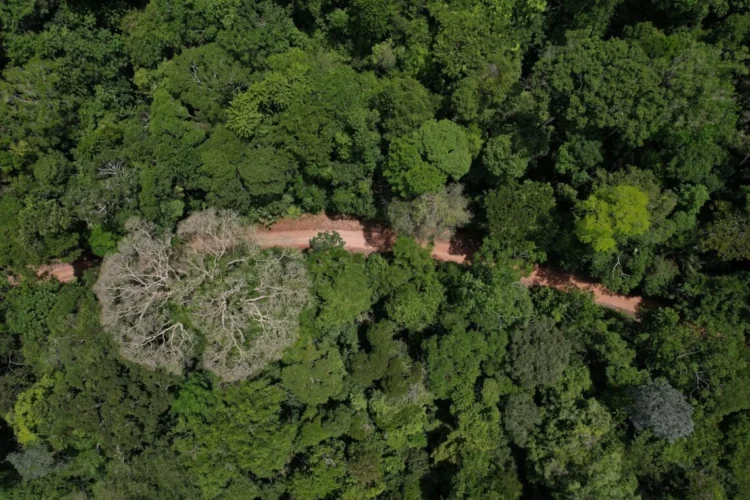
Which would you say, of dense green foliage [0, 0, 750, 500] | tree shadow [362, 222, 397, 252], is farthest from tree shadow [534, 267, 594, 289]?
tree shadow [362, 222, 397, 252]

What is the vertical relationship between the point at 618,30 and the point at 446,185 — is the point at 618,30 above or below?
above

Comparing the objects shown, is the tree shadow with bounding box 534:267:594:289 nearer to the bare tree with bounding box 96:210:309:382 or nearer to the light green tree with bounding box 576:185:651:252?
the light green tree with bounding box 576:185:651:252

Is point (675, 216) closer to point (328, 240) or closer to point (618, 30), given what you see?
point (618, 30)

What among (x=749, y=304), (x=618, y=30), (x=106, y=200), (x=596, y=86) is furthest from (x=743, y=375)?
(x=106, y=200)

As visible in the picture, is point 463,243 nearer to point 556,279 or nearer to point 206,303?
point 556,279

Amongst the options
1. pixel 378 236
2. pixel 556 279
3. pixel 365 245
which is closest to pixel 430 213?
pixel 378 236

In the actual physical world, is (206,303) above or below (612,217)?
below
